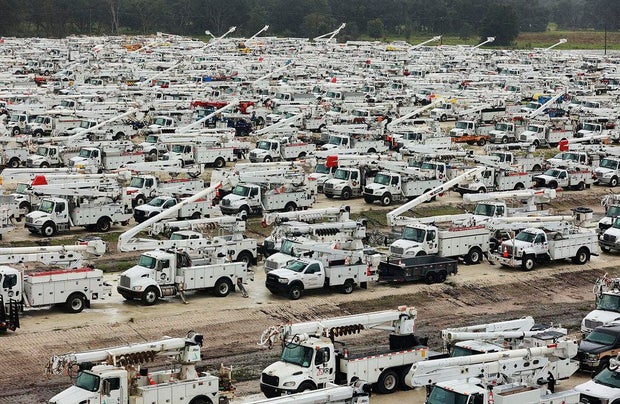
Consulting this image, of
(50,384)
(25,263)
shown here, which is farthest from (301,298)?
(50,384)

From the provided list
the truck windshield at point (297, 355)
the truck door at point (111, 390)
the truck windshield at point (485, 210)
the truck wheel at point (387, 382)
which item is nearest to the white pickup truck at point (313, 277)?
the truck windshield at point (485, 210)

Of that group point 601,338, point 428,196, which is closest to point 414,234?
point 428,196

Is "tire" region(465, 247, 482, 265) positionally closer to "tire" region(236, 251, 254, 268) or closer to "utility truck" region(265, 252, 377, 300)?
"utility truck" region(265, 252, 377, 300)

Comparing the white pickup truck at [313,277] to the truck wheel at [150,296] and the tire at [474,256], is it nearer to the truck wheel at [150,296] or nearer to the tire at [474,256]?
the truck wheel at [150,296]

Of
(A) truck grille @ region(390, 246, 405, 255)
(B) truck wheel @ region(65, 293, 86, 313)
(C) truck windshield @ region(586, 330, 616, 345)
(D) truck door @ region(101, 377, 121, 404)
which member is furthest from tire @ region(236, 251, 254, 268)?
(D) truck door @ region(101, 377, 121, 404)

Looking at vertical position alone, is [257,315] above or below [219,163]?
below

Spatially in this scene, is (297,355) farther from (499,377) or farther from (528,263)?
(528,263)

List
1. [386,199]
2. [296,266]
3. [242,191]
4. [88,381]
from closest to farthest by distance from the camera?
[88,381] < [296,266] < [242,191] < [386,199]
